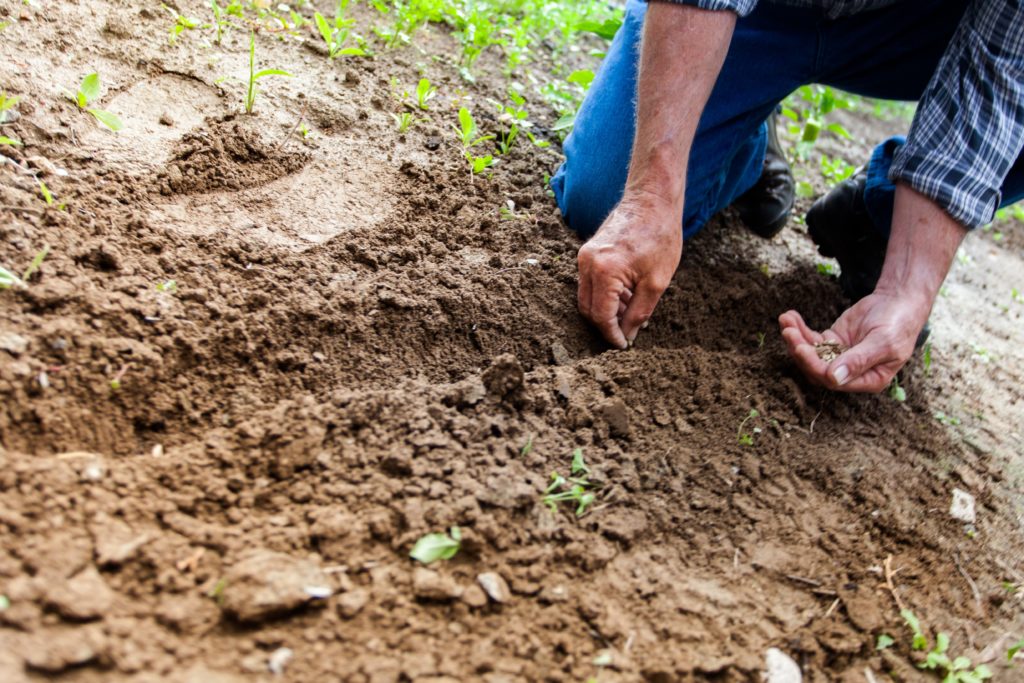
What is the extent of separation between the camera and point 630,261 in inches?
71.2

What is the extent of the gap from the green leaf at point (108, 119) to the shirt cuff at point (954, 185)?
2114mm

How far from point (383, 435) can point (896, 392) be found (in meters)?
1.51

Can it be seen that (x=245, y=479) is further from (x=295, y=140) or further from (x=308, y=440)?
(x=295, y=140)

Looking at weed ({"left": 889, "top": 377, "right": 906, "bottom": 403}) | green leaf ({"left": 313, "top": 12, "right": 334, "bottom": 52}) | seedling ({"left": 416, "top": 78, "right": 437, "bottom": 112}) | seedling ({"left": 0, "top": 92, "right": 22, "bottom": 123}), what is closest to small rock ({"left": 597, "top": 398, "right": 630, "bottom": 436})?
weed ({"left": 889, "top": 377, "right": 906, "bottom": 403})

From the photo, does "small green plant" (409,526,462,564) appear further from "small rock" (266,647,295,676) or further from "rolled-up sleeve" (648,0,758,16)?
"rolled-up sleeve" (648,0,758,16)

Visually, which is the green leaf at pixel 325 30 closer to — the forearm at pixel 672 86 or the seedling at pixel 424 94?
the seedling at pixel 424 94

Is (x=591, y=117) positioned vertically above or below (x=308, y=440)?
above

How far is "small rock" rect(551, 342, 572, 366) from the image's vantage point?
1836 mm

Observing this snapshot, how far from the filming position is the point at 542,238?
2166mm

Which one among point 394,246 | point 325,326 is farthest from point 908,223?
point 325,326

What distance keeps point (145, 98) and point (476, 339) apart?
121 cm

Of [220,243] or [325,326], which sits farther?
[220,243]

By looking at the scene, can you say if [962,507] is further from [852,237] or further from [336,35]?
[336,35]

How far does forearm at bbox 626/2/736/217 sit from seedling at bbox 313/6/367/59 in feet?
3.57
